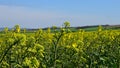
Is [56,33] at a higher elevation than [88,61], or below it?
higher

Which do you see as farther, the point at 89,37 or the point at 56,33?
the point at 89,37

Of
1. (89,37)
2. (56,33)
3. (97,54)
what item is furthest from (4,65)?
(89,37)

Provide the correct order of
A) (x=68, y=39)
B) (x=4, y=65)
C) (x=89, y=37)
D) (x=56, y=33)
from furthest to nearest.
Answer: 1. (x=89, y=37)
2. (x=68, y=39)
3. (x=56, y=33)
4. (x=4, y=65)

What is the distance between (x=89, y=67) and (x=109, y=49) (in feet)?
11.3

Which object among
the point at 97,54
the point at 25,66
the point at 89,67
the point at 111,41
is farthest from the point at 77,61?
the point at 111,41

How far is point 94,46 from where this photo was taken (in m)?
13.2

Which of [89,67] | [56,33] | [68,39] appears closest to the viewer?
[56,33]

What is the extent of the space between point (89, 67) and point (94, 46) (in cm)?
97

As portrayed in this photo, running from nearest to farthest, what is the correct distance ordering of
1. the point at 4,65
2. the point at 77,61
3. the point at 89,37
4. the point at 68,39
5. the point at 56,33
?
the point at 4,65 → the point at 56,33 → the point at 77,61 → the point at 68,39 → the point at 89,37

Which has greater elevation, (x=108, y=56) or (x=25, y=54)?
(x=25, y=54)

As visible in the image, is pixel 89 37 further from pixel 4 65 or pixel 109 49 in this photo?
pixel 4 65

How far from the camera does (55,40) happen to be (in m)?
9.05

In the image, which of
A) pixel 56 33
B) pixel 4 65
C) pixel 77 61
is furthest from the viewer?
pixel 77 61

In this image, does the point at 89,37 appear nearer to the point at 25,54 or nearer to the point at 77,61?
the point at 77,61
